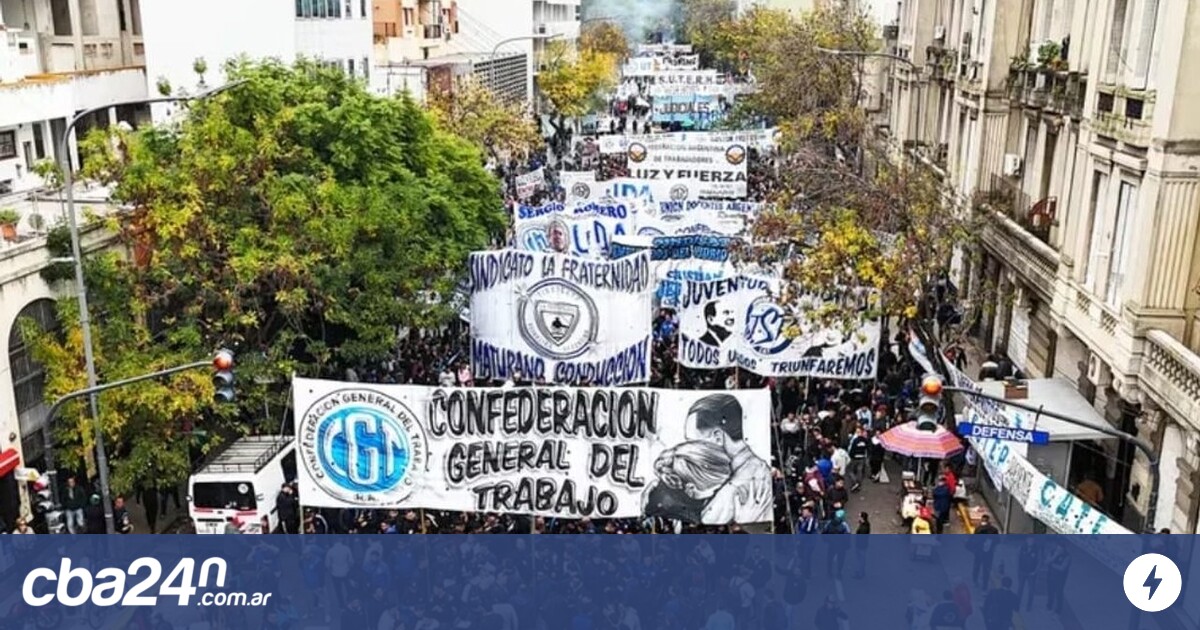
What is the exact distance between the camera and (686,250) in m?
28.9

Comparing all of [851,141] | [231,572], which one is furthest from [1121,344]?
[851,141]

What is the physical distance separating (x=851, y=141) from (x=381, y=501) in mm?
34001

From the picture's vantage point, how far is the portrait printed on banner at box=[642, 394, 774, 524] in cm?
1672

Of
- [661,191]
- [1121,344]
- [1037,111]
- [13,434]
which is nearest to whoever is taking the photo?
[1121,344]

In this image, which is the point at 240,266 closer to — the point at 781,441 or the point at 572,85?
the point at 781,441

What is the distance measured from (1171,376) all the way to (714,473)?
25.3 ft

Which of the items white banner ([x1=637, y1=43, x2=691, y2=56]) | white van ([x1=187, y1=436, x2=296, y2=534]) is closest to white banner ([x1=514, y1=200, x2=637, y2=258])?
white van ([x1=187, y1=436, x2=296, y2=534])

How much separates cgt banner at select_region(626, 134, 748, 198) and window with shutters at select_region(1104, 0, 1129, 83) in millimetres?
17576

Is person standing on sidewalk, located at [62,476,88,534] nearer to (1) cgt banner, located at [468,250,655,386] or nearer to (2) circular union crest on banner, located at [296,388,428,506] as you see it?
(2) circular union crest on banner, located at [296,388,428,506]

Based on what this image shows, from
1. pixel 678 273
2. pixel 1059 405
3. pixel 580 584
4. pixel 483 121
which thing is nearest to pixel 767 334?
pixel 678 273

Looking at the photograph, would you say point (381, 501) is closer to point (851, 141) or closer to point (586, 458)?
point (586, 458)

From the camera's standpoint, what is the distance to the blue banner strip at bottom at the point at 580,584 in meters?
15.3

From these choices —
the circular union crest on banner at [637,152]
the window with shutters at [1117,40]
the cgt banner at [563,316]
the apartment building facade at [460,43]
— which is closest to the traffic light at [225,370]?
the cgt banner at [563,316]

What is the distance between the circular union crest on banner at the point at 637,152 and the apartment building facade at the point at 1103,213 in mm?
10402
